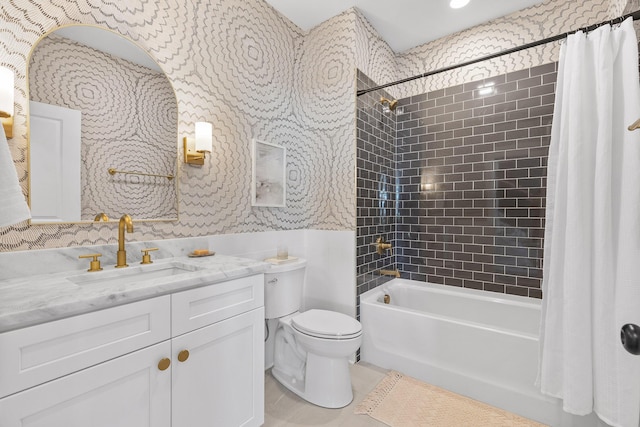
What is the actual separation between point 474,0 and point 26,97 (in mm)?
2977

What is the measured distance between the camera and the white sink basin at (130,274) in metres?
1.22

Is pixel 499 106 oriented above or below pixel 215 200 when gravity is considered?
above

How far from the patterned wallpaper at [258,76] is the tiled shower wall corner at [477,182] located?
0.22 metres

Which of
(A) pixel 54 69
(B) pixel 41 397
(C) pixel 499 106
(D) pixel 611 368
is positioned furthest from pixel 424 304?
(A) pixel 54 69

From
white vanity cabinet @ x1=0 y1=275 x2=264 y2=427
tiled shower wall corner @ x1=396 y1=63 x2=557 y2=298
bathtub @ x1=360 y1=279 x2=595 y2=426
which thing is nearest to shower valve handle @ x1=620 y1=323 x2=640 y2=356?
bathtub @ x1=360 y1=279 x2=595 y2=426

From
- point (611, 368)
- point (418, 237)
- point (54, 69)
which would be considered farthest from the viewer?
point (418, 237)

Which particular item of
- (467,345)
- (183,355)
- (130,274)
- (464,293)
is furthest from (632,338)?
(464,293)

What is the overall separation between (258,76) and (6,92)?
4.86ft

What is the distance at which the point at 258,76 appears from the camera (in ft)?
7.32

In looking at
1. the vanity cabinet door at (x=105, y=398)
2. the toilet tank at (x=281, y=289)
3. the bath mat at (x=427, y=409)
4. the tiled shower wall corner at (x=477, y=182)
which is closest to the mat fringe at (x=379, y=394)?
the bath mat at (x=427, y=409)

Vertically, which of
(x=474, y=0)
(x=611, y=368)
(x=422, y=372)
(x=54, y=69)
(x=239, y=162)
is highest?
(x=474, y=0)

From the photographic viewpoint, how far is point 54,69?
128 centimetres

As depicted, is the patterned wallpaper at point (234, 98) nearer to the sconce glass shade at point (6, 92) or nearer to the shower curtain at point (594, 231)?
the sconce glass shade at point (6, 92)

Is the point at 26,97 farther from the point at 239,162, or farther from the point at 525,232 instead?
the point at 525,232
